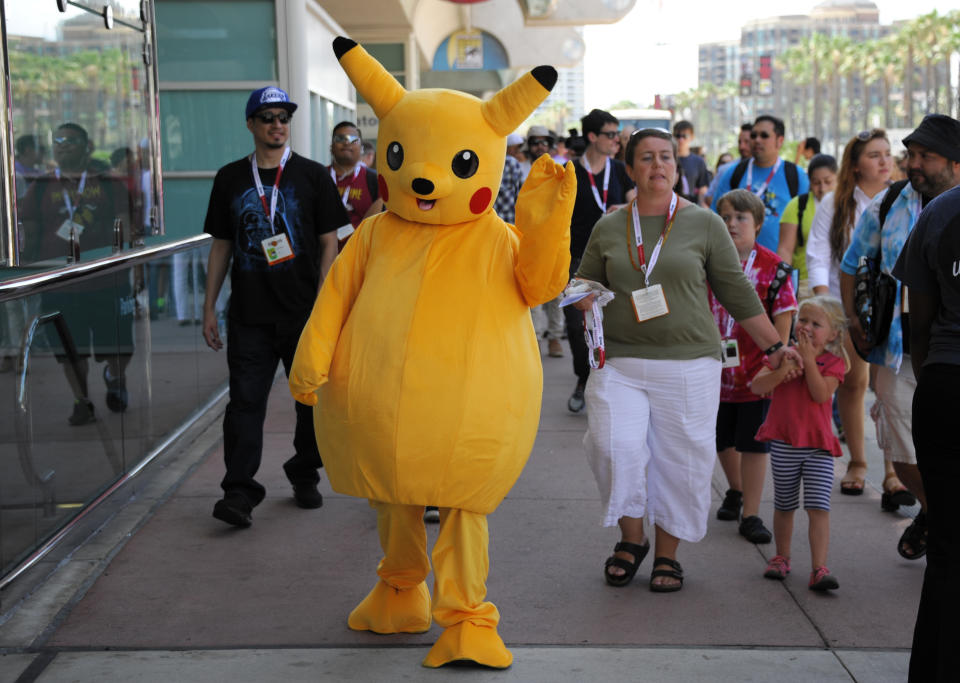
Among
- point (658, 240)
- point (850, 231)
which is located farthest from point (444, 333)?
point (850, 231)

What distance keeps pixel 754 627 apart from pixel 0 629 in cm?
287

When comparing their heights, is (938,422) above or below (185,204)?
below

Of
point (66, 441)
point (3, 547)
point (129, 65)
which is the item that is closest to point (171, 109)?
point (129, 65)

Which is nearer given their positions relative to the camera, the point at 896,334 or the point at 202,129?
the point at 896,334

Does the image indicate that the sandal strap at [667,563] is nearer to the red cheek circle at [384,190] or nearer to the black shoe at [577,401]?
the red cheek circle at [384,190]

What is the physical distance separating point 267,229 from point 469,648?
99.8 inches

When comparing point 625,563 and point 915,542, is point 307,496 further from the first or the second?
point 915,542

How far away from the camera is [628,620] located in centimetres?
470

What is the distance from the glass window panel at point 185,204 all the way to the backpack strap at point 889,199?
23.0 ft

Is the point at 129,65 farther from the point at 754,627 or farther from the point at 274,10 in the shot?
the point at 754,627

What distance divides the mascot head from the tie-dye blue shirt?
6.23 ft

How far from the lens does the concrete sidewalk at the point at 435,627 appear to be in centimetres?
422

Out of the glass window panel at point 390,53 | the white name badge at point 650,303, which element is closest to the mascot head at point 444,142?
the white name badge at point 650,303

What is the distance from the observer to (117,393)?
6195 mm
